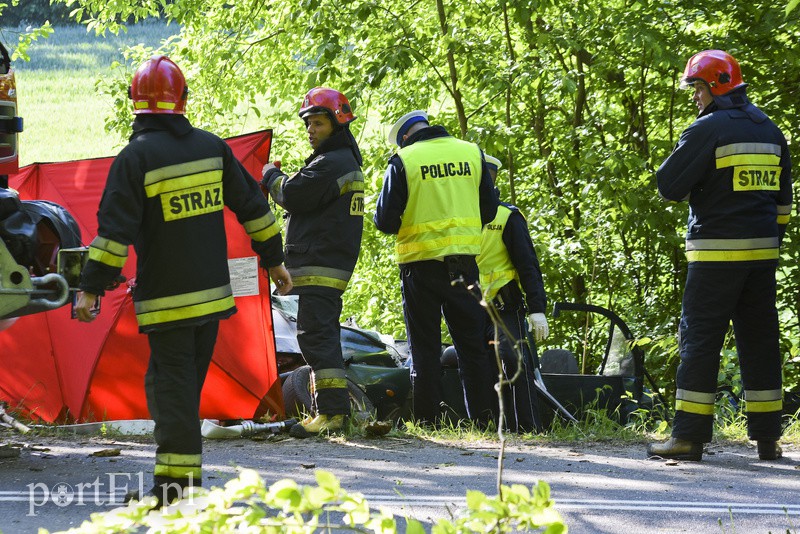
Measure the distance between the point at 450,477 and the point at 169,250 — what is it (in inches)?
67.9

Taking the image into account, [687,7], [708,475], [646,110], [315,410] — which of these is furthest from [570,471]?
[646,110]

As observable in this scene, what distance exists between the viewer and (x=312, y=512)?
91.8 inches

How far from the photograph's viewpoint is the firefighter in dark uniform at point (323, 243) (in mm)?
6402

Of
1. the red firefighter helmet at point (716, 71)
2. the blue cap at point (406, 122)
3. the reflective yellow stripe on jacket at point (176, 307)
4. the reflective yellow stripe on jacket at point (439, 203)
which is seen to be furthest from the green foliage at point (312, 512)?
the blue cap at point (406, 122)

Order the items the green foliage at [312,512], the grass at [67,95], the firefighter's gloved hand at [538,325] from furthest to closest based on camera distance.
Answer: the grass at [67,95] < the firefighter's gloved hand at [538,325] < the green foliage at [312,512]

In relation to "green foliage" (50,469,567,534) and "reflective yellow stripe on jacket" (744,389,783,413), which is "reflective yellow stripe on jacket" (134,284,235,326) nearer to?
"green foliage" (50,469,567,534)

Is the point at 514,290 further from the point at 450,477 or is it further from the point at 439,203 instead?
the point at 450,477

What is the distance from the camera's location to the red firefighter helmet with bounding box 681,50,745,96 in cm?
557

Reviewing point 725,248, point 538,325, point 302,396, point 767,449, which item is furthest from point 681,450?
→ point 302,396

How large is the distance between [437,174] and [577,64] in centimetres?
590

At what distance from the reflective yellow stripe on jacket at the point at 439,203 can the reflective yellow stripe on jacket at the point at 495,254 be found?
0.46 meters

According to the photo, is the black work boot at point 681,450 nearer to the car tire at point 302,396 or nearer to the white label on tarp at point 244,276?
the car tire at point 302,396

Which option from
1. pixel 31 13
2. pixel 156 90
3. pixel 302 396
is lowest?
pixel 302 396

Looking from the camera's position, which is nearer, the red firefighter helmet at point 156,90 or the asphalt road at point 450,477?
the asphalt road at point 450,477
